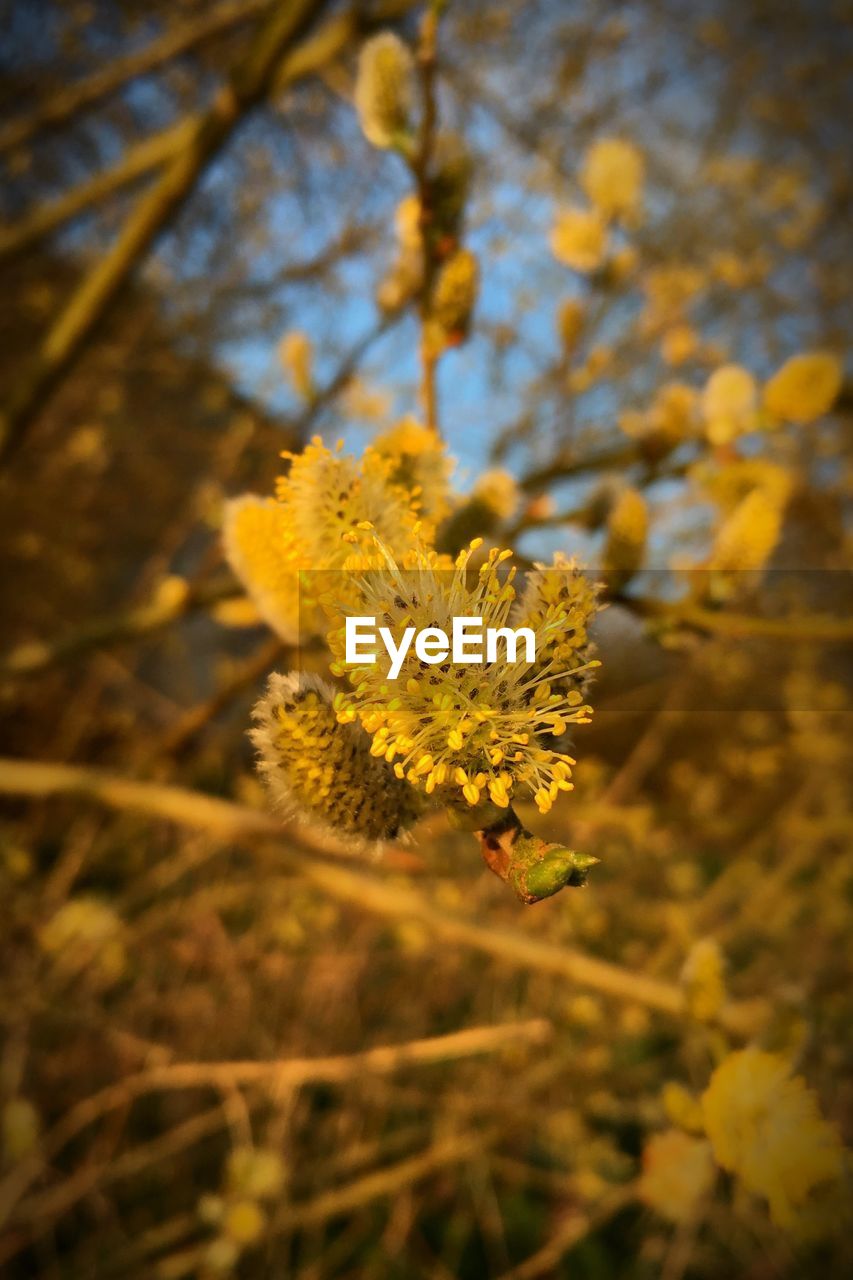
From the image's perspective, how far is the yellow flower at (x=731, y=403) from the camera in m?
0.87

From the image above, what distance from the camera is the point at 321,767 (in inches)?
15.0

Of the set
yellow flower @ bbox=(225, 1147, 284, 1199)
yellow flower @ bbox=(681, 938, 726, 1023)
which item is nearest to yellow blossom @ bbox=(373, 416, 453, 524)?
yellow flower @ bbox=(681, 938, 726, 1023)

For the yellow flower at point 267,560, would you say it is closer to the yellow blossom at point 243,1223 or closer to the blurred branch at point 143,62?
the yellow blossom at point 243,1223

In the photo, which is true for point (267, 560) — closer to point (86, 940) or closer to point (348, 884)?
point (348, 884)

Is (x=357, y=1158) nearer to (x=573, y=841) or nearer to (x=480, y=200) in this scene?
(x=573, y=841)

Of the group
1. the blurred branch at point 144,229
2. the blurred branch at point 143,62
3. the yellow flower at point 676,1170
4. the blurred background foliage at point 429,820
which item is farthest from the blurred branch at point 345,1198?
the blurred branch at point 143,62

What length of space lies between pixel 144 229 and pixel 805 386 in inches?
40.4

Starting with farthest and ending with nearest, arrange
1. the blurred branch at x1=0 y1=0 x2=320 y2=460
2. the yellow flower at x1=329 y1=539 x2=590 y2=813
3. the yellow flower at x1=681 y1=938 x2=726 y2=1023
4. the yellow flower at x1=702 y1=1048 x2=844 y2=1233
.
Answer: the blurred branch at x1=0 y1=0 x2=320 y2=460
the yellow flower at x1=681 y1=938 x2=726 y2=1023
the yellow flower at x1=702 y1=1048 x2=844 y2=1233
the yellow flower at x1=329 y1=539 x2=590 y2=813

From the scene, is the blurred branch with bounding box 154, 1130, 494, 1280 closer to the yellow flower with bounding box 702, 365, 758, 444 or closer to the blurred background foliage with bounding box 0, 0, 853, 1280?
the blurred background foliage with bounding box 0, 0, 853, 1280

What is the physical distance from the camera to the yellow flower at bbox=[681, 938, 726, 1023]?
63 centimetres

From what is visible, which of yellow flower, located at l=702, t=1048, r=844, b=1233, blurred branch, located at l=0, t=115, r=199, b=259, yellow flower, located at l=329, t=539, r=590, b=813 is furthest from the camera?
blurred branch, located at l=0, t=115, r=199, b=259

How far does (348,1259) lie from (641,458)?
1.64 meters

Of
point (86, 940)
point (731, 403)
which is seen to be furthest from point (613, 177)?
point (86, 940)

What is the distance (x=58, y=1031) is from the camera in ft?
5.44
